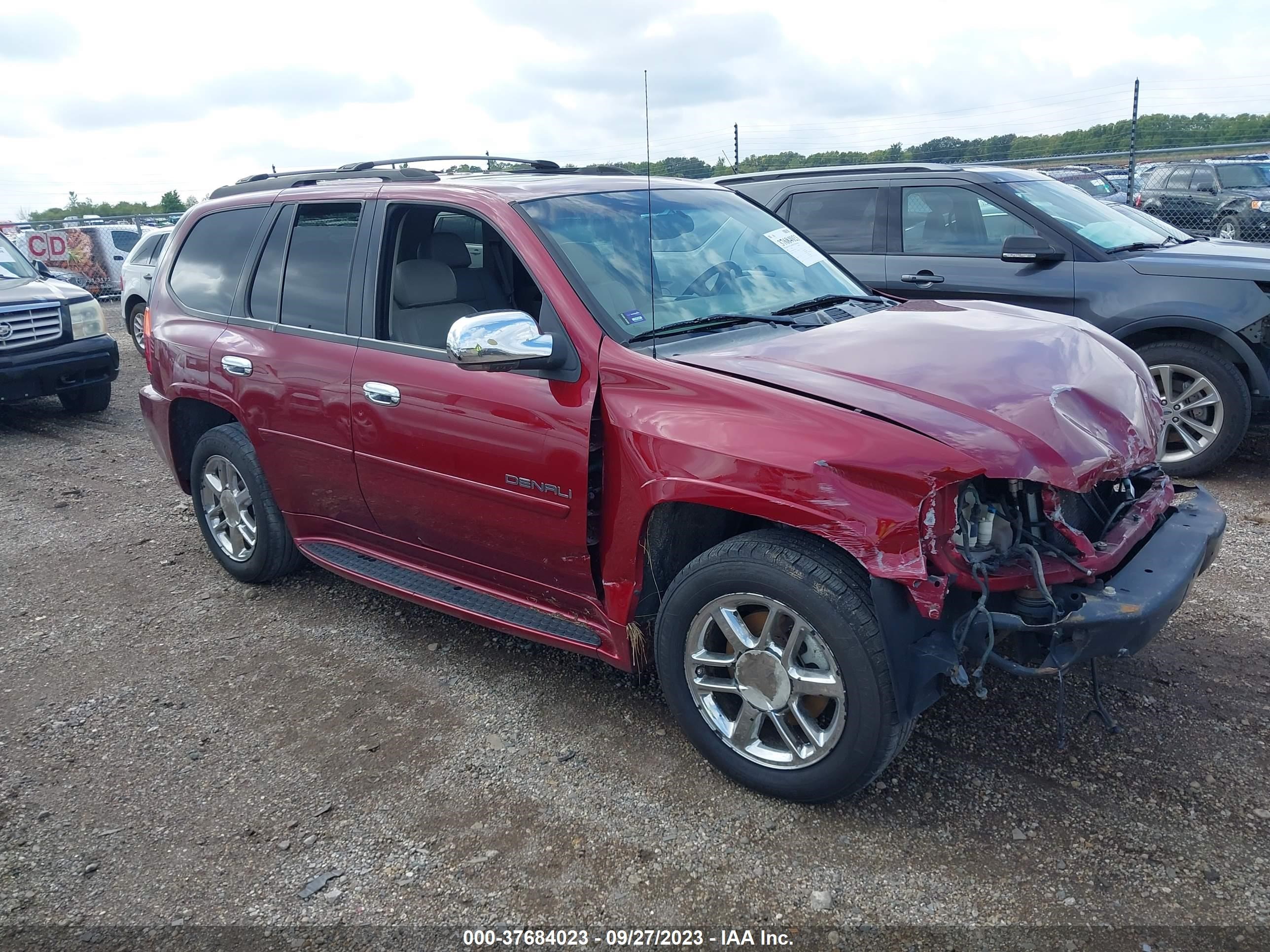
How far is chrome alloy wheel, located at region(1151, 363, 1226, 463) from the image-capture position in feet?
19.3

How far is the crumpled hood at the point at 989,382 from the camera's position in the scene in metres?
2.69

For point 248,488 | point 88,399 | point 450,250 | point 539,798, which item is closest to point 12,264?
point 88,399

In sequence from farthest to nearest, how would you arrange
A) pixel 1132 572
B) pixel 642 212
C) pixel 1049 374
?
pixel 642 212
pixel 1049 374
pixel 1132 572

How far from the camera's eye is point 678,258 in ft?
12.2

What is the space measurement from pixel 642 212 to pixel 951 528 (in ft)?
6.08

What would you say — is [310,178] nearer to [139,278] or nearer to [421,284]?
[421,284]

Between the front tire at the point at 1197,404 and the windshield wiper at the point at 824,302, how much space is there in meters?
2.75

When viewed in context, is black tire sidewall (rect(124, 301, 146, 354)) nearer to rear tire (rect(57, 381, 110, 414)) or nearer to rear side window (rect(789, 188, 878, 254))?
rear tire (rect(57, 381, 110, 414))

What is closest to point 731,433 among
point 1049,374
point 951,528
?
point 951,528

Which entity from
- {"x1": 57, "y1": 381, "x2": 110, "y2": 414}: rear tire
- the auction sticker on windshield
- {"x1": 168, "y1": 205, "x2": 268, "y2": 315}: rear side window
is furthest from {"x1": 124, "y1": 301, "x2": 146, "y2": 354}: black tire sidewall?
the auction sticker on windshield

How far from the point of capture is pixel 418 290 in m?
3.89

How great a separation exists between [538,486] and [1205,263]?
4784 millimetres

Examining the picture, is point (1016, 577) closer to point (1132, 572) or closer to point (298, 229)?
point (1132, 572)

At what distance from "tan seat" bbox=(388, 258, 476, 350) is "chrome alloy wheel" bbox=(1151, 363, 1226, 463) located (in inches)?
172
